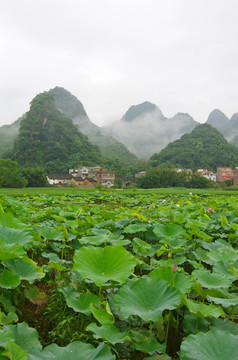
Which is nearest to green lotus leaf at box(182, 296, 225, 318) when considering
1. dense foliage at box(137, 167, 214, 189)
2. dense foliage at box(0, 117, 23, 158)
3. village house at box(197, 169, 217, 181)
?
dense foliage at box(137, 167, 214, 189)

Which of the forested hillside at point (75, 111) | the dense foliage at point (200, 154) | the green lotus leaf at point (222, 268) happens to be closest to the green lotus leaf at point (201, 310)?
the green lotus leaf at point (222, 268)

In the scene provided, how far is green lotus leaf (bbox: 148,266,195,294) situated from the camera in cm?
100

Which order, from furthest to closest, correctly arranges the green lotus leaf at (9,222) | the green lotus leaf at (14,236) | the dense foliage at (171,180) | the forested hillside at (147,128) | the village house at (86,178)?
1. the forested hillside at (147,128)
2. the village house at (86,178)
3. the dense foliage at (171,180)
4. the green lotus leaf at (9,222)
5. the green lotus leaf at (14,236)

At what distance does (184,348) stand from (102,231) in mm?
1315

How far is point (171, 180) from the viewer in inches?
1218

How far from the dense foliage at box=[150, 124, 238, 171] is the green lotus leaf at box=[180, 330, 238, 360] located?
157 feet

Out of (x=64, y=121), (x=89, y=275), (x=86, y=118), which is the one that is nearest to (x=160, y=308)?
(x=89, y=275)

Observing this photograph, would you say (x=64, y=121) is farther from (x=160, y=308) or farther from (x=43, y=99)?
(x=160, y=308)

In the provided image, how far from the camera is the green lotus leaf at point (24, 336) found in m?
0.81

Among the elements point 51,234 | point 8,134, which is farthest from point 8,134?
point 51,234

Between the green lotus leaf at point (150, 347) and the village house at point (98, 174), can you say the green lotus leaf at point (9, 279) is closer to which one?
the green lotus leaf at point (150, 347)

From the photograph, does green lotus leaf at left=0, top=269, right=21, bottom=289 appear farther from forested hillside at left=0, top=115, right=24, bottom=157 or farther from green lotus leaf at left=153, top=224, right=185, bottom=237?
forested hillside at left=0, top=115, right=24, bottom=157

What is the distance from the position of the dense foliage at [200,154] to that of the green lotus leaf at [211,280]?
47.5 m

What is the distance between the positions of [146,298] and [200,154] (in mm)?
52464
